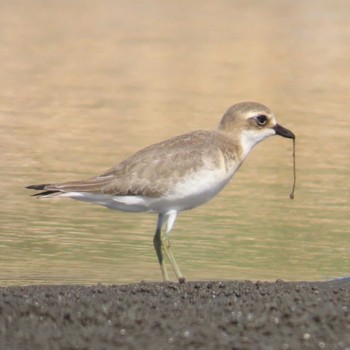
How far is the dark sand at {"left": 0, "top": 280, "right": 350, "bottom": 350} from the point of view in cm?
814

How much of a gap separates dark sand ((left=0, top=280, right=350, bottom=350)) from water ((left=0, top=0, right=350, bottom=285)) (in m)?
1.83

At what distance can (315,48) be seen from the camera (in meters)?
26.3

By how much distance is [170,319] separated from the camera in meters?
8.53

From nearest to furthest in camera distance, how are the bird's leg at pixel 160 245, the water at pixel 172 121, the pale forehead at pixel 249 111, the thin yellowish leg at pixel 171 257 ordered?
the thin yellowish leg at pixel 171 257
the bird's leg at pixel 160 245
the pale forehead at pixel 249 111
the water at pixel 172 121

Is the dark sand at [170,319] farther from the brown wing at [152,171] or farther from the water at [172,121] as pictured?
the water at [172,121]

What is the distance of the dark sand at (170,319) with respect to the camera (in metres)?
8.14

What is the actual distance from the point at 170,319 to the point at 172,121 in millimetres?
9993

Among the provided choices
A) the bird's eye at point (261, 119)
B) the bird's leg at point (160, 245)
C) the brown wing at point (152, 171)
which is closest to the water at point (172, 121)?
the bird's leg at point (160, 245)

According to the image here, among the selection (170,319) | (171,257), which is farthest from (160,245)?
(170,319)

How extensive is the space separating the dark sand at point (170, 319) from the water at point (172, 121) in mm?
1827

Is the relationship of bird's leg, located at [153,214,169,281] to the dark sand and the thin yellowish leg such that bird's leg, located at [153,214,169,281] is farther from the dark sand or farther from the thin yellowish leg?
the dark sand

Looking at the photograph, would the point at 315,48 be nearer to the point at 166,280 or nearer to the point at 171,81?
the point at 171,81

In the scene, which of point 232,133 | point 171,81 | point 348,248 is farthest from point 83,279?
point 171,81

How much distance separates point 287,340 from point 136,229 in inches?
198
